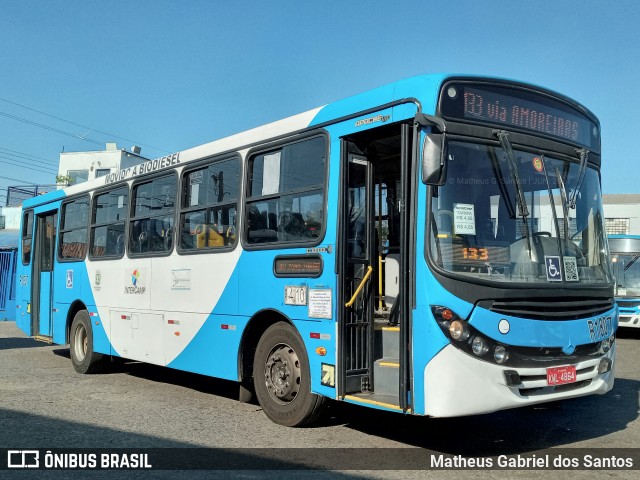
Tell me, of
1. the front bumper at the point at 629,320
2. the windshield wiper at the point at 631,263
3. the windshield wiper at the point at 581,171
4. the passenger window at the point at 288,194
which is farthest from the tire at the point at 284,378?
the windshield wiper at the point at 631,263

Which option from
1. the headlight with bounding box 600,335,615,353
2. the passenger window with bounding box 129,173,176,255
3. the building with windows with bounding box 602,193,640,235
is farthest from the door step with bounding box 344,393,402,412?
the building with windows with bounding box 602,193,640,235

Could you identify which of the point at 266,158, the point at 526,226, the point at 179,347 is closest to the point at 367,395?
the point at 526,226

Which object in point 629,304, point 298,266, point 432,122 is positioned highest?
point 432,122

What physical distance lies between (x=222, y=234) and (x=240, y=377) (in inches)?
67.1

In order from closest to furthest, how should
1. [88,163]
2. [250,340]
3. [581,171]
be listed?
[581,171]
[250,340]
[88,163]

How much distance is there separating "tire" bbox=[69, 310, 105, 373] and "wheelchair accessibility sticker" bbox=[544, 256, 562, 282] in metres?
7.78

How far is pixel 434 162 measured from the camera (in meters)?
5.25

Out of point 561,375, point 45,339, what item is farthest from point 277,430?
point 45,339

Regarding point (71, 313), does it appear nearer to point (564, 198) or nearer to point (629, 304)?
point (564, 198)

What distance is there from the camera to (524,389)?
5367 mm

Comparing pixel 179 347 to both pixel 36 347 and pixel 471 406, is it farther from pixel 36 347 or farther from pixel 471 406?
pixel 36 347

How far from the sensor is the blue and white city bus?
17.4 ft

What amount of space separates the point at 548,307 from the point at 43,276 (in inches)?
405

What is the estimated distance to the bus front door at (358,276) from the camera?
6.19 m
